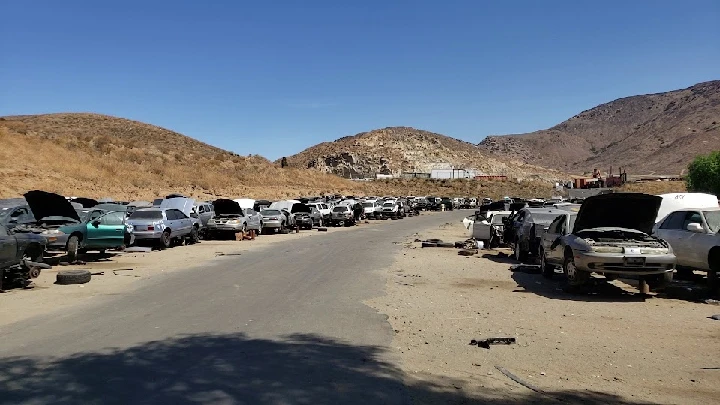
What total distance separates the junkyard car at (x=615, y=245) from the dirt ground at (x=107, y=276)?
9.33m

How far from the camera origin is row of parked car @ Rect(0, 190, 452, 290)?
13.5 metres

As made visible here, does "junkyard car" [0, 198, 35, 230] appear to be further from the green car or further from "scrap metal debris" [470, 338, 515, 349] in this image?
"scrap metal debris" [470, 338, 515, 349]

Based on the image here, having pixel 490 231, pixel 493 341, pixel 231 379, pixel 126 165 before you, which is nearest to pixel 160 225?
pixel 490 231

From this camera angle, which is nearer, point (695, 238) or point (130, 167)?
point (695, 238)

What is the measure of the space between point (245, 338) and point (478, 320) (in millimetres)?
3801

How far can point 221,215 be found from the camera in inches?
1164

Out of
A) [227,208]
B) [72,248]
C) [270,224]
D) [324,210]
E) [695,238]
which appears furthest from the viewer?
[324,210]

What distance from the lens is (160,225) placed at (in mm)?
23516

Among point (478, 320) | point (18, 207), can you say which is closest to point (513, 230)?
point (478, 320)

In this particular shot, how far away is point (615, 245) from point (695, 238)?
2.51m

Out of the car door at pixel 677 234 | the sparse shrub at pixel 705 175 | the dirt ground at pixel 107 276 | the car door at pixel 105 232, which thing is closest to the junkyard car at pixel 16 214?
the car door at pixel 105 232

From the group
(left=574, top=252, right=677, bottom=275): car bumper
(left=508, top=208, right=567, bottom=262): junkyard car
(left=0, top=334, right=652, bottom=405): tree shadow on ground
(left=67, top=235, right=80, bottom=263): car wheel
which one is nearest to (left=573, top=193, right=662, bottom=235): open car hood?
(left=574, top=252, right=677, bottom=275): car bumper

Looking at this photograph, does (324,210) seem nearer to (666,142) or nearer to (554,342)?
(554,342)

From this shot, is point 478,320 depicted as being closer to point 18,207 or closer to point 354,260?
point 354,260
